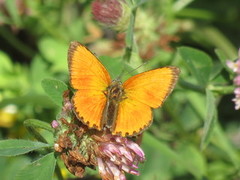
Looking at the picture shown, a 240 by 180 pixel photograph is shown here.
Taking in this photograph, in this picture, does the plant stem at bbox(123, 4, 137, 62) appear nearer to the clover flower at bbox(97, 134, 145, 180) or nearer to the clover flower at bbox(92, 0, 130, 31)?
the clover flower at bbox(92, 0, 130, 31)

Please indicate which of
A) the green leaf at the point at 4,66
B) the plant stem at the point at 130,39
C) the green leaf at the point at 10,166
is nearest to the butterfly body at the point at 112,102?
the plant stem at the point at 130,39

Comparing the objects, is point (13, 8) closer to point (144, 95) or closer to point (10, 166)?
point (10, 166)

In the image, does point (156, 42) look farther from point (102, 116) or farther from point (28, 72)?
point (102, 116)

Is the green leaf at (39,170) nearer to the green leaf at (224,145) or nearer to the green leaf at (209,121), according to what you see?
the green leaf at (209,121)

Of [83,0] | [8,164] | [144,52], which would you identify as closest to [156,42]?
[144,52]

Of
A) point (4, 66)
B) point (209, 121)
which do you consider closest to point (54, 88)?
point (209, 121)

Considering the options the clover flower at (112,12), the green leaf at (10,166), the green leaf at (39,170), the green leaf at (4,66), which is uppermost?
the clover flower at (112,12)
